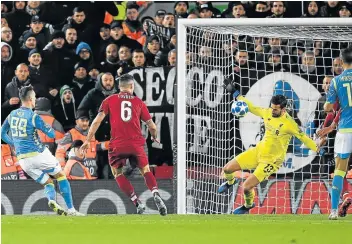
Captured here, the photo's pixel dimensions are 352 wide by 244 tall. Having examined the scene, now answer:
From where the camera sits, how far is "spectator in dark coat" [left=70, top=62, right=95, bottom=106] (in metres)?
14.6

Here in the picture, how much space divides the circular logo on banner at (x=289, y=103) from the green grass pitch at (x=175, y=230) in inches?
107

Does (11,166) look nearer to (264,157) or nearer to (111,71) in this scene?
(111,71)

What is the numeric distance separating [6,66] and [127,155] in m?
3.04

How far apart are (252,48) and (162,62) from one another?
1.38 metres

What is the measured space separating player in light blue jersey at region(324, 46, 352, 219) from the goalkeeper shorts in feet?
5.27

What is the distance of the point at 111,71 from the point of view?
14.8 m

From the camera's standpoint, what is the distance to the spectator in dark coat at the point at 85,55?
14.8 meters

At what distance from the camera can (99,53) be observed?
49.5 feet

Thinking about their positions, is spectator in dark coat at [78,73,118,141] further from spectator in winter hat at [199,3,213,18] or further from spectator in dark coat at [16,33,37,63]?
spectator in winter hat at [199,3,213,18]

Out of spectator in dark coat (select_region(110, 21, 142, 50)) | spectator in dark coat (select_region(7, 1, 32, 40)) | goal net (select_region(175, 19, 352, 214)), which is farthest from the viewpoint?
spectator in dark coat (select_region(7, 1, 32, 40))

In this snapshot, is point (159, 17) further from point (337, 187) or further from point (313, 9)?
point (337, 187)

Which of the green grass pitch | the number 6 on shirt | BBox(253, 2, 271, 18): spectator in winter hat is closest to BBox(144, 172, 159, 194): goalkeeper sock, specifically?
the number 6 on shirt

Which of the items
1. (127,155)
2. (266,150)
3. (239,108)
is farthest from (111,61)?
(266,150)

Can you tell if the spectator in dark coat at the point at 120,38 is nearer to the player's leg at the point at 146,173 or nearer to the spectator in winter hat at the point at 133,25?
the spectator in winter hat at the point at 133,25
